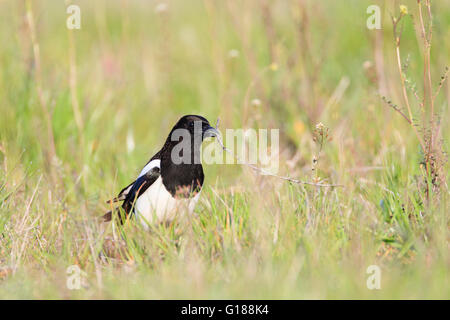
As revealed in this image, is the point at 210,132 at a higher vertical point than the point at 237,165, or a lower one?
higher

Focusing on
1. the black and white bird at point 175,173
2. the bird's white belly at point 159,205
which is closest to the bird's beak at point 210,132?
the black and white bird at point 175,173

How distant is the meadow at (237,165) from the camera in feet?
8.20

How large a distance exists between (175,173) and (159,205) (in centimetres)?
21

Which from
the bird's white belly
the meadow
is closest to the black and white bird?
the bird's white belly

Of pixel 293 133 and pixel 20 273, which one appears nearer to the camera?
pixel 20 273

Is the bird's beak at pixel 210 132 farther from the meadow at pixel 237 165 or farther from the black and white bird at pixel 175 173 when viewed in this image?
the meadow at pixel 237 165

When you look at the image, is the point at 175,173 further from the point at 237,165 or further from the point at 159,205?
the point at 237,165

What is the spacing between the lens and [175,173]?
3.50 metres

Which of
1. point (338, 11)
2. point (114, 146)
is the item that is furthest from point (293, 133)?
point (338, 11)

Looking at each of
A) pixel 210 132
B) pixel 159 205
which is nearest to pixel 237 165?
pixel 210 132

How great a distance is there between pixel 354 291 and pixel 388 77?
9.98 ft

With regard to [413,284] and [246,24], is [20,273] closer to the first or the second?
[413,284]

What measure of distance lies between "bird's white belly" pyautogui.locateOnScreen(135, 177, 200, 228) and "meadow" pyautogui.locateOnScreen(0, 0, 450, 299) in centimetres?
8
